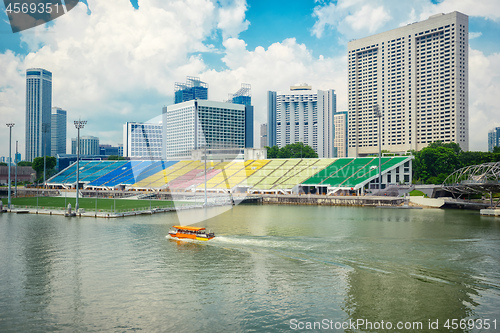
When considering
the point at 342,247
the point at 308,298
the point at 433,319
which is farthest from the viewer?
the point at 342,247

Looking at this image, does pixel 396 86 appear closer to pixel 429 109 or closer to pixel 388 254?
pixel 429 109

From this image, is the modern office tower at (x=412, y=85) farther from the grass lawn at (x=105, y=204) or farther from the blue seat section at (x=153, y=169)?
the grass lawn at (x=105, y=204)

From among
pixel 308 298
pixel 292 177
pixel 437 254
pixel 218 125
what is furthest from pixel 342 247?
pixel 218 125

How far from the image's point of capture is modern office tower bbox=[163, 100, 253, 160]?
182500 millimetres

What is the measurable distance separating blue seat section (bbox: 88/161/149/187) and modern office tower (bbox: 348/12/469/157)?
287 ft

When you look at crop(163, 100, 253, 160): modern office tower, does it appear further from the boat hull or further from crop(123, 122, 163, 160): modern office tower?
the boat hull

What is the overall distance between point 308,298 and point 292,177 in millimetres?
68919

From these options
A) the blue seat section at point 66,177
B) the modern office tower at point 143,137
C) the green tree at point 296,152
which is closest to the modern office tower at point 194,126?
the green tree at point 296,152

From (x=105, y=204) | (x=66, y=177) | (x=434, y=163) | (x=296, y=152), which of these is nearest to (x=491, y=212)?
(x=434, y=163)

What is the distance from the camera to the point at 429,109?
154 metres

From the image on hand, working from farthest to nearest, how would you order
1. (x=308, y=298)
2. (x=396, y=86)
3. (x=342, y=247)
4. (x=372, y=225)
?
(x=396, y=86) → (x=372, y=225) → (x=342, y=247) → (x=308, y=298)

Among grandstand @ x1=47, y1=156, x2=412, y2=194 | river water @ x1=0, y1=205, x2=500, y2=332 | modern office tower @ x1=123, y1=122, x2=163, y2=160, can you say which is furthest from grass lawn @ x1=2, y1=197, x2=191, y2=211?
river water @ x1=0, y1=205, x2=500, y2=332

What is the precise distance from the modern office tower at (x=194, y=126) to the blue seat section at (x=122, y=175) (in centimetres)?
6531

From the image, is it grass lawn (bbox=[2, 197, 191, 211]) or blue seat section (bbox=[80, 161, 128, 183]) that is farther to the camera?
blue seat section (bbox=[80, 161, 128, 183])
